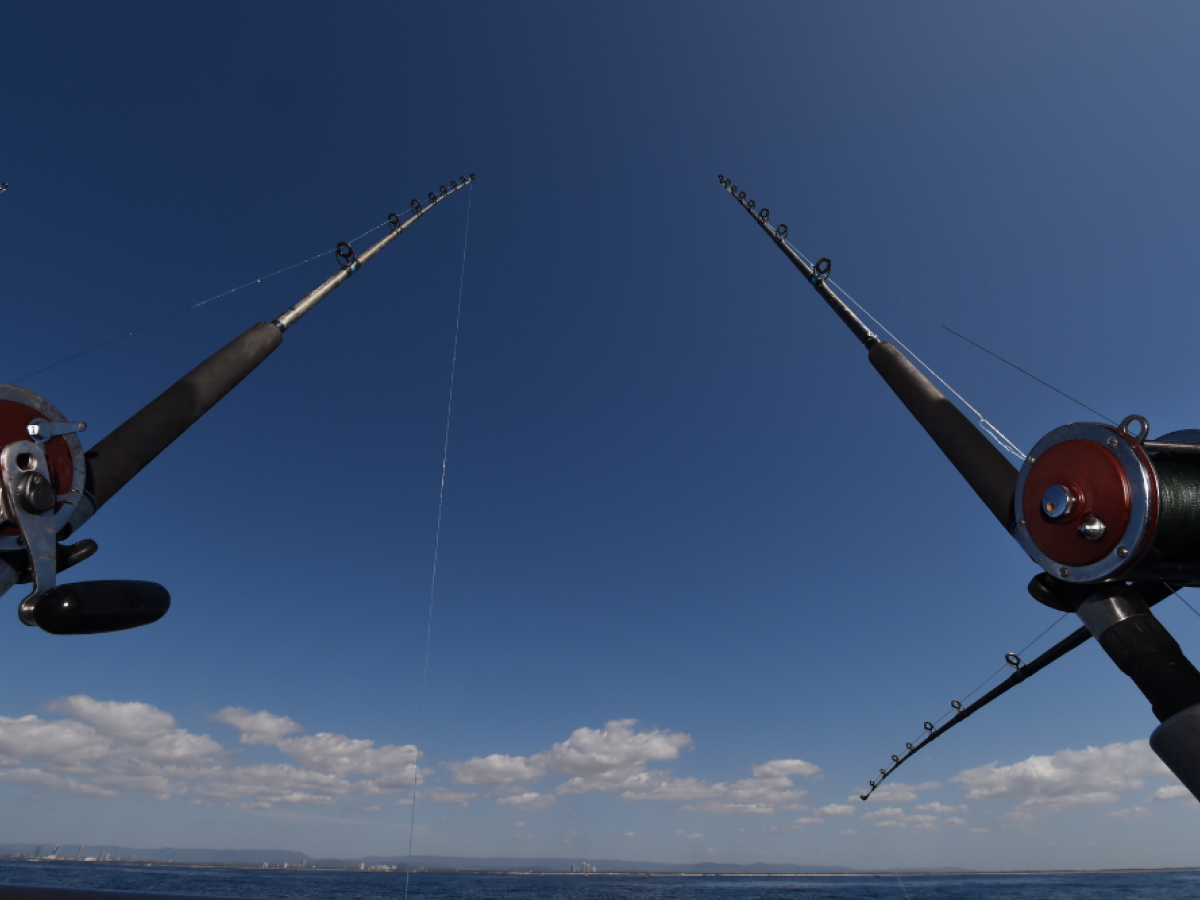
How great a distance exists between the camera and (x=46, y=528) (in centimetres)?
219

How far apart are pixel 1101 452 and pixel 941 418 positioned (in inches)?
39.7

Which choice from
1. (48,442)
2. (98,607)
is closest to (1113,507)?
(98,607)

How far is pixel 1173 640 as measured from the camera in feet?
7.45

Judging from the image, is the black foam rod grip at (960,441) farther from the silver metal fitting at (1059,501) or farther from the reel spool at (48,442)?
the reel spool at (48,442)

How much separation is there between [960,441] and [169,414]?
444 cm

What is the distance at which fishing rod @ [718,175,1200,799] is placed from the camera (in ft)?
6.93

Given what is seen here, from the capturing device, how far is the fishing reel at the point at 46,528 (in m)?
1.99

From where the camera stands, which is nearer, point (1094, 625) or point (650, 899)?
point (1094, 625)

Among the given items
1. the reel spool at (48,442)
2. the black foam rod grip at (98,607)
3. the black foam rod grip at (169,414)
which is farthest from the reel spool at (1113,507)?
the black foam rod grip at (169,414)

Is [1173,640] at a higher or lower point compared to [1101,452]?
lower

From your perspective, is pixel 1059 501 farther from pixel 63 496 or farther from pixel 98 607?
pixel 63 496

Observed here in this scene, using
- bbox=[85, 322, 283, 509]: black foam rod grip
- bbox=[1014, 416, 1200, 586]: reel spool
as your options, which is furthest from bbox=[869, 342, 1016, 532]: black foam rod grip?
bbox=[85, 322, 283, 509]: black foam rod grip

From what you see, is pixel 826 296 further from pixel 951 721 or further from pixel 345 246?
pixel 951 721

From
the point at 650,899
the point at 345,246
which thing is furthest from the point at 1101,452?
the point at 650,899
